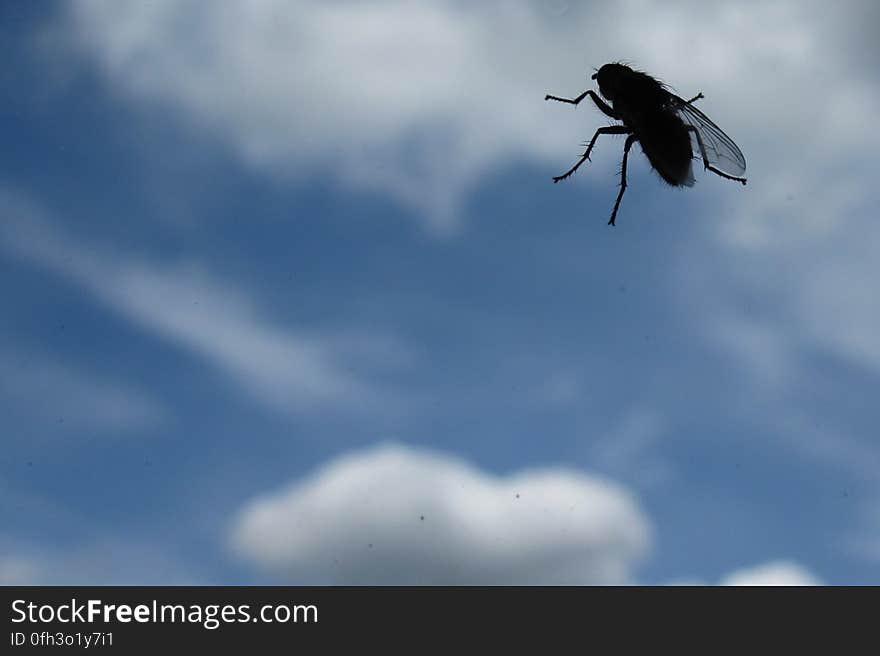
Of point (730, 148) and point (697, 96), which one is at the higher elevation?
point (697, 96)
